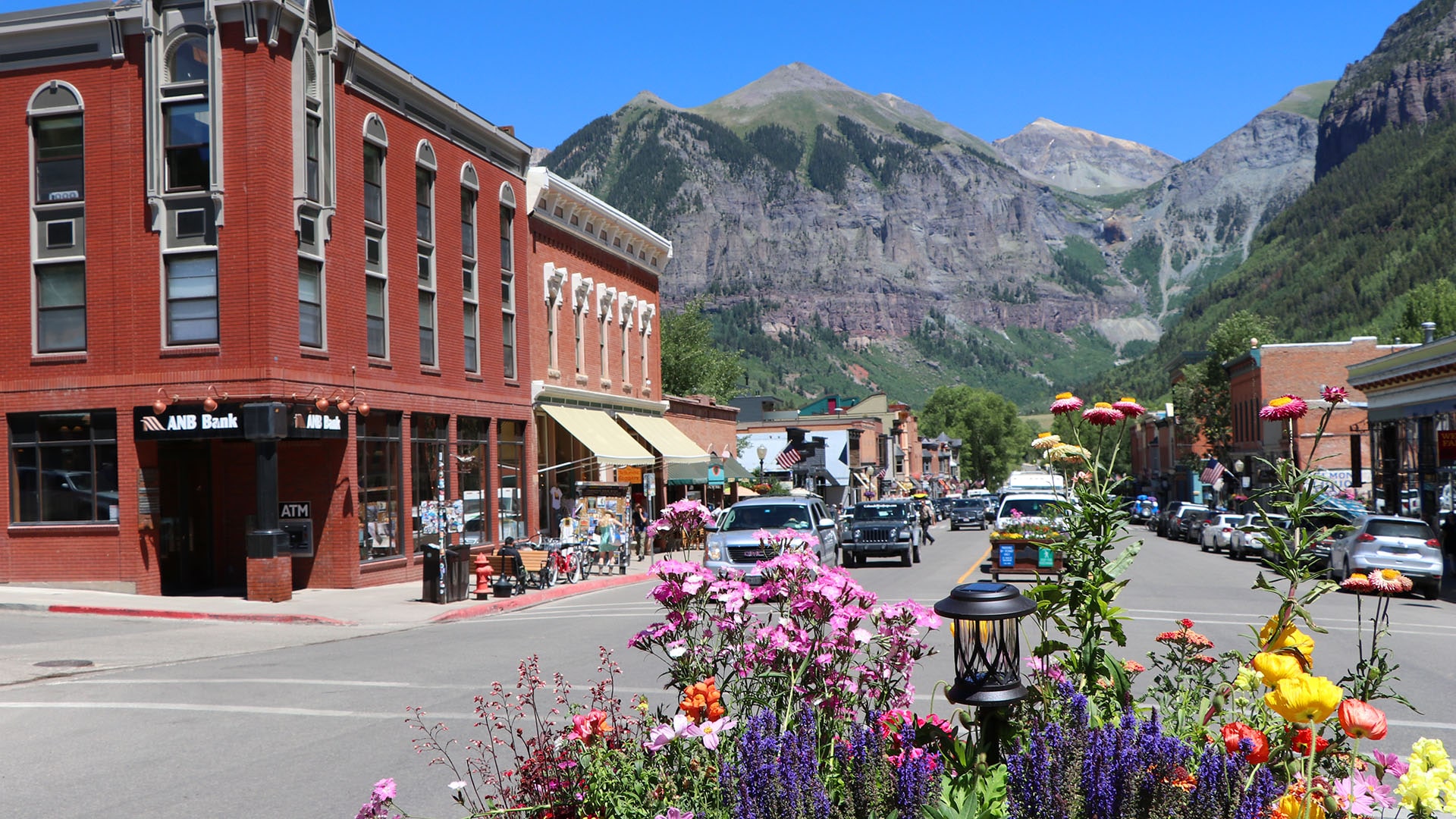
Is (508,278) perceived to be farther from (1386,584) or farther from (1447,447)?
(1386,584)

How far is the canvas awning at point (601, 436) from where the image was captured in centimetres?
3578

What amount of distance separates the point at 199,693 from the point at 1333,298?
14249cm

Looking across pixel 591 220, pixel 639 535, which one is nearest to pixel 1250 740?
pixel 639 535

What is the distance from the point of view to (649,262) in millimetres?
48875

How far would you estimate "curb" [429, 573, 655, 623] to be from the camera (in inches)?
856

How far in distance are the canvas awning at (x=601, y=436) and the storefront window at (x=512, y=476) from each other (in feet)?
5.31

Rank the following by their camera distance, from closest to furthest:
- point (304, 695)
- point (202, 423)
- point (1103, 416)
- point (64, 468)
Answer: point (1103, 416)
point (304, 695)
point (202, 423)
point (64, 468)

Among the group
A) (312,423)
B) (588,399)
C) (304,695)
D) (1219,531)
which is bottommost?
(1219,531)

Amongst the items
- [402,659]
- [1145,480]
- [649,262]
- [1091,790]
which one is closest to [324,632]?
[402,659]

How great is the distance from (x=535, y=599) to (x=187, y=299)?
897cm

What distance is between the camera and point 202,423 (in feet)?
74.2

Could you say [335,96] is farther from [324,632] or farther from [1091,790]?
[1091,790]

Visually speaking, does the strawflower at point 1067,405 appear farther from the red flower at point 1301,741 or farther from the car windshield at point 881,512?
the car windshield at point 881,512

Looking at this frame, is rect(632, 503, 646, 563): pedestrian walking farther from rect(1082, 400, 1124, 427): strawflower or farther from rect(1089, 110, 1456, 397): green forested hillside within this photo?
rect(1089, 110, 1456, 397): green forested hillside
